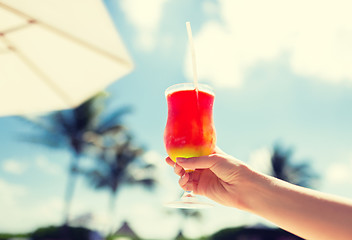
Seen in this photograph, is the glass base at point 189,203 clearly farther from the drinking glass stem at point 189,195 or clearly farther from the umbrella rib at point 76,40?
the umbrella rib at point 76,40

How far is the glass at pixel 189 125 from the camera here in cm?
168

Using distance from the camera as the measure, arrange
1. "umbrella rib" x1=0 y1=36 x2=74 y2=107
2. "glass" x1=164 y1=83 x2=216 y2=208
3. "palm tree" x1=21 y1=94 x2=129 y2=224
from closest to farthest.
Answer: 1. "glass" x1=164 y1=83 x2=216 y2=208
2. "umbrella rib" x1=0 y1=36 x2=74 y2=107
3. "palm tree" x1=21 y1=94 x2=129 y2=224

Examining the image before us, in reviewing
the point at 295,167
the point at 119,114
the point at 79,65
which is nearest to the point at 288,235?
the point at 295,167

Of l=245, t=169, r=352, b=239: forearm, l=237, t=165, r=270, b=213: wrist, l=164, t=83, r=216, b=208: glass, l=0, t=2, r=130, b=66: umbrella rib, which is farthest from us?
l=0, t=2, r=130, b=66: umbrella rib

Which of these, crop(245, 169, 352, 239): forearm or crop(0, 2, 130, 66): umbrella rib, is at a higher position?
crop(0, 2, 130, 66): umbrella rib

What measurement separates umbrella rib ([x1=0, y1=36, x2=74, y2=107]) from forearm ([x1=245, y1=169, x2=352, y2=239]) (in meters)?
2.42

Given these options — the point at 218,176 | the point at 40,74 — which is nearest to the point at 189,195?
the point at 218,176

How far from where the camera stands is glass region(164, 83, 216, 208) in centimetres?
168

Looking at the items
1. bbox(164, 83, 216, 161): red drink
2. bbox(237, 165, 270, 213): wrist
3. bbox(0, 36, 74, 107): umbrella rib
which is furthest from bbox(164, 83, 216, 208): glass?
bbox(0, 36, 74, 107): umbrella rib

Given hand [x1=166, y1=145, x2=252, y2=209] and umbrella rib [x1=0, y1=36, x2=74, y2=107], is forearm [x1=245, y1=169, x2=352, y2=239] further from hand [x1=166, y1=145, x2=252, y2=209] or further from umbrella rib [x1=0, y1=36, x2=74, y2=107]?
umbrella rib [x1=0, y1=36, x2=74, y2=107]

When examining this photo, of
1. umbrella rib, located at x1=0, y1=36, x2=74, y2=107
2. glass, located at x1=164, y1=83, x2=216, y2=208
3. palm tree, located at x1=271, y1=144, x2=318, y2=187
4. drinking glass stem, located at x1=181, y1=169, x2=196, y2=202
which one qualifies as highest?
umbrella rib, located at x1=0, y1=36, x2=74, y2=107

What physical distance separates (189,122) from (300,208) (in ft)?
2.64

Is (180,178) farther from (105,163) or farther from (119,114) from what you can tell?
(105,163)

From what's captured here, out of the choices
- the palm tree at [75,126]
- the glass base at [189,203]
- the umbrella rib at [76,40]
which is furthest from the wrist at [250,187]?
the palm tree at [75,126]
